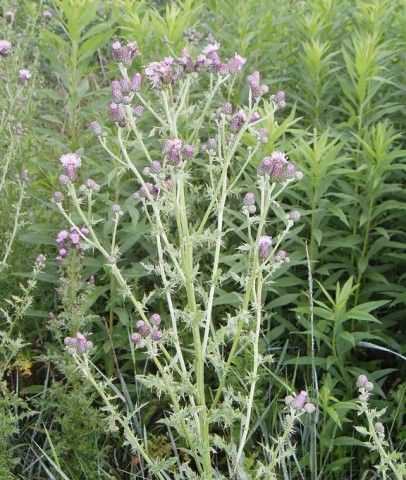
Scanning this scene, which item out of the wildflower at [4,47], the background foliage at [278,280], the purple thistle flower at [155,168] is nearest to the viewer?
the purple thistle flower at [155,168]

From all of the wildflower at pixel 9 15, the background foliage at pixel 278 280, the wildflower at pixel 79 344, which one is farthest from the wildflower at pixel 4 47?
the wildflower at pixel 79 344

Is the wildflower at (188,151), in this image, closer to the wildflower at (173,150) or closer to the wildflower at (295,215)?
the wildflower at (173,150)

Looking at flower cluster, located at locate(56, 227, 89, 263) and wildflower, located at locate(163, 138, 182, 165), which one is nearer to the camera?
wildflower, located at locate(163, 138, 182, 165)

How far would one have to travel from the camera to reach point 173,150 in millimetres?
2943

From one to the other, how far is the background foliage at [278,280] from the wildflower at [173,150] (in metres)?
0.85

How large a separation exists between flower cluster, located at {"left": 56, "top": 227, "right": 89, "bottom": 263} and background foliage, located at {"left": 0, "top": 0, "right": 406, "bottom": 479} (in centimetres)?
11

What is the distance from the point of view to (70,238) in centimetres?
409

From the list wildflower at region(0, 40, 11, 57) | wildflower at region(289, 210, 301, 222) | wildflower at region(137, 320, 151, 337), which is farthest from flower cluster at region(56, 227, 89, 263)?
wildflower at region(289, 210, 301, 222)

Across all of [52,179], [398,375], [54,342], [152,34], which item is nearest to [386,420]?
[398,375]

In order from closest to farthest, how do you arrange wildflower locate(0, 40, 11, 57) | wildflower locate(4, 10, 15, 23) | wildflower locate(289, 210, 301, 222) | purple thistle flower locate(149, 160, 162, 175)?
purple thistle flower locate(149, 160, 162, 175) → wildflower locate(289, 210, 301, 222) → wildflower locate(0, 40, 11, 57) → wildflower locate(4, 10, 15, 23)

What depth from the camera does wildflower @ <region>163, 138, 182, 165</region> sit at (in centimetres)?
294

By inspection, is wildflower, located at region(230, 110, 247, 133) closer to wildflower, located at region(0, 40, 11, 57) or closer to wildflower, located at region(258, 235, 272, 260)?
wildflower, located at region(258, 235, 272, 260)

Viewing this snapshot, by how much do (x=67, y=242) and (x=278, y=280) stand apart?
1.02 metres

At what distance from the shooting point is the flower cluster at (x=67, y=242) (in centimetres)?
396
